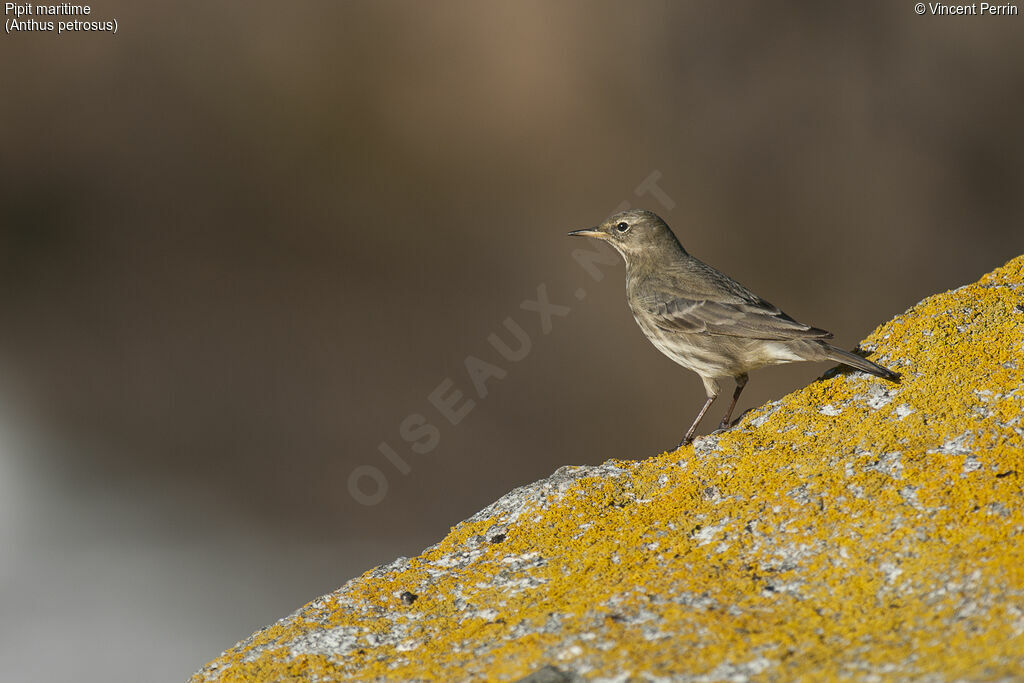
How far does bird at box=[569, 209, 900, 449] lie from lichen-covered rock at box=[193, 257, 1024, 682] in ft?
3.57

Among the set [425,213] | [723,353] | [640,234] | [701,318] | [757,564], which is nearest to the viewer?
[757,564]

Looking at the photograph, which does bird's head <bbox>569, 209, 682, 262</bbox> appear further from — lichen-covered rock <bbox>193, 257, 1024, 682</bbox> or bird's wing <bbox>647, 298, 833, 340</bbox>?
lichen-covered rock <bbox>193, 257, 1024, 682</bbox>

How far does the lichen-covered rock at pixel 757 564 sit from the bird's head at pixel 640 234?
3316 millimetres

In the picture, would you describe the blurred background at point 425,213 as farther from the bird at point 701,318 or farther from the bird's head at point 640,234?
the bird at point 701,318

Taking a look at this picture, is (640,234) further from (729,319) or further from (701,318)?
(729,319)

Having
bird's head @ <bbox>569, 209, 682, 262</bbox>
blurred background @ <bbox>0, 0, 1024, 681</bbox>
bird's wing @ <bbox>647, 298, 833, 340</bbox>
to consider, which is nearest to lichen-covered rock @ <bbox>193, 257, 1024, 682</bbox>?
bird's wing @ <bbox>647, 298, 833, 340</bbox>

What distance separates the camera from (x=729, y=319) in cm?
653

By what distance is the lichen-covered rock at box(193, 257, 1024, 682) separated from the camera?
115 inches

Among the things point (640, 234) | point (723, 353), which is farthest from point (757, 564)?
point (640, 234)

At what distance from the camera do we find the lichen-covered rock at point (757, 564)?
115 inches

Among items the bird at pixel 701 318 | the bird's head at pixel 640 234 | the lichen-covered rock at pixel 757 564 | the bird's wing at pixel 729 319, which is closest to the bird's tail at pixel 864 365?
the lichen-covered rock at pixel 757 564

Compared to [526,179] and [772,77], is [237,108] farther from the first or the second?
[772,77]

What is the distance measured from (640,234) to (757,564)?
4.88m

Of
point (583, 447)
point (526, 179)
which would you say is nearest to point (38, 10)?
point (526, 179)
